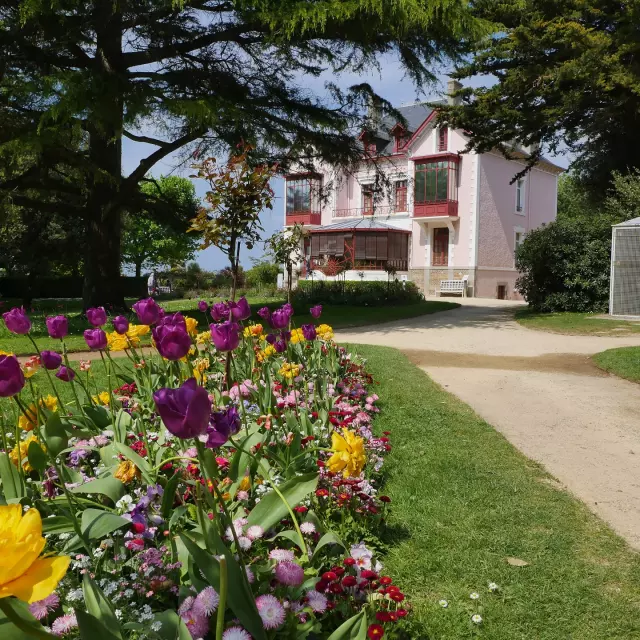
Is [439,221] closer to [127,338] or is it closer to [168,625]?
[127,338]

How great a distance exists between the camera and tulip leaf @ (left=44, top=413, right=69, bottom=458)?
2.27m

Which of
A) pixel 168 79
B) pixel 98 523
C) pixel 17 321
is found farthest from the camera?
pixel 168 79

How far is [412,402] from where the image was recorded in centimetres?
560

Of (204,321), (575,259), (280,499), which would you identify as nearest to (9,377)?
(280,499)

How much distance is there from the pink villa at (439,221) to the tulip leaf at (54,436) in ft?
82.7

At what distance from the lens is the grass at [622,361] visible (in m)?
7.45

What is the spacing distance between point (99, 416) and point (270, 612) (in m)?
2.04

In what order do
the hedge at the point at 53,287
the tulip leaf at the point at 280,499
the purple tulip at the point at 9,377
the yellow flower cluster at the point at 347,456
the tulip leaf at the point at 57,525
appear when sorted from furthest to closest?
the hedge at the point at 53,287 → the yellow flower cluster at the point at 347,456 → the tulip leaf at the point at 280,499 → the tulip leaf at the point at 57,525 → the purple tulip at the point at 9,377

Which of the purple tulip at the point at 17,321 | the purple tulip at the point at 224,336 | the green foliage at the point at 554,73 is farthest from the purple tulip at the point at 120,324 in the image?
the green foliage at the point at 554,73

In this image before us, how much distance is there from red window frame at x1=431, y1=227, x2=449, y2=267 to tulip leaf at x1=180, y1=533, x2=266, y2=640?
3019 cm

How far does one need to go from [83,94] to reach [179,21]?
467 centimetres

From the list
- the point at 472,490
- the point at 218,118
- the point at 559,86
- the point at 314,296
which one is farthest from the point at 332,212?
the point at 472,490

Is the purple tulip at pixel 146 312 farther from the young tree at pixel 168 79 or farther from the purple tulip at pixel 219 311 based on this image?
the young tree at pixel 168 79

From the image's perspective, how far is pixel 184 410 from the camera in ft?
3.88
